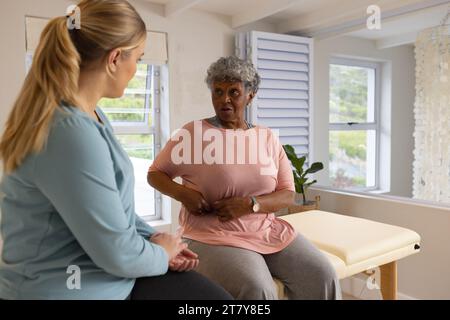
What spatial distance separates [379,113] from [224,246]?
346cm

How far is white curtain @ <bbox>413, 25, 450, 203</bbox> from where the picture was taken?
3.58 m

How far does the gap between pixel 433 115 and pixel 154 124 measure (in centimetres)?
251

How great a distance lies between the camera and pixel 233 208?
149 centimetres

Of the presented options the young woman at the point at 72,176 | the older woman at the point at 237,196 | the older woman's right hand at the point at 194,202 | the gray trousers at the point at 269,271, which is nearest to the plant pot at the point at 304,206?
the older woman at the point at 237,196

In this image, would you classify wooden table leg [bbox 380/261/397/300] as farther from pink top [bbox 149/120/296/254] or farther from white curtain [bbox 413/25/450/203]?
white curtain [bbox 413/25/450/203]

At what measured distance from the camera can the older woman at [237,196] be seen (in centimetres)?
142

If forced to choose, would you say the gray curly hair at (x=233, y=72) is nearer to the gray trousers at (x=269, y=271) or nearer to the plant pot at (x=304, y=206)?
the gray trousers at (x=269, y=271)

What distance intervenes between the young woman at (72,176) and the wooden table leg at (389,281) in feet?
4.48

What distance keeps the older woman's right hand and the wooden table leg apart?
1.00 metres

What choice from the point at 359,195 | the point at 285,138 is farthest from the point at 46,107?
the point at 285,138

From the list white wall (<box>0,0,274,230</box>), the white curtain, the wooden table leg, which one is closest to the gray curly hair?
the wooden table leg

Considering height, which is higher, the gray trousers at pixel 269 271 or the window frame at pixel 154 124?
the window frame at pixel 154 124

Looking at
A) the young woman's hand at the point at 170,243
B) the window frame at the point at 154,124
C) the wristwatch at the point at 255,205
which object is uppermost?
the window frame at the point at 154,124

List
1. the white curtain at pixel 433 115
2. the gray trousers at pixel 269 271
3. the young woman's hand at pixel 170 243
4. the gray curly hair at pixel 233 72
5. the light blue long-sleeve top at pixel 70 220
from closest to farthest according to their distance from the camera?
1. the light blue long-sleeve top at pixel 70 220
2. the young woman's hand at pixel 170 243
3. the gray trousers at pixel 269 271
4. the gray curly hair at pixel 233 72
5. the white curtain at pixel 433 115
